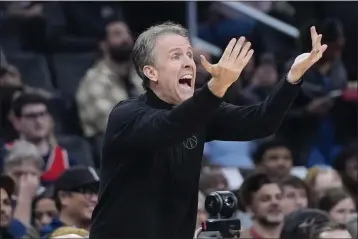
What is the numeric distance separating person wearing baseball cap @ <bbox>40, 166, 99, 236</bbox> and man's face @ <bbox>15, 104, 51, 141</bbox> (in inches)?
52.3

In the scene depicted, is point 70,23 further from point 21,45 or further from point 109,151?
point 109,151

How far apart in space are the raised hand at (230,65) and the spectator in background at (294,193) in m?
4.20

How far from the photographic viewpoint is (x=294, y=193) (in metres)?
9.02

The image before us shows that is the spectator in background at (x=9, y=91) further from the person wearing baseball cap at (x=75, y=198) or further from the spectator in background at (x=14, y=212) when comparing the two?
the person wearing baseball cap at (x=75, y=198)

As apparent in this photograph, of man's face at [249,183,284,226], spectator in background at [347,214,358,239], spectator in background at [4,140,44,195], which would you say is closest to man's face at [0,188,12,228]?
spectator in background at [4,140,44,195]

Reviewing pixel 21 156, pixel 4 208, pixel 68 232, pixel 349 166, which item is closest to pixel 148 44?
pixel 68 232

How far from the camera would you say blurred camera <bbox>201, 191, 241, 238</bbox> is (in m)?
5.23

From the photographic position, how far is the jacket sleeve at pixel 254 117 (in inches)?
198

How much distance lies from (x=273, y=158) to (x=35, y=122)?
5.89ft

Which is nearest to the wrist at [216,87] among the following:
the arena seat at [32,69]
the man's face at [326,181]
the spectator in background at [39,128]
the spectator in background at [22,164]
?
the spectator in background at [22,164]

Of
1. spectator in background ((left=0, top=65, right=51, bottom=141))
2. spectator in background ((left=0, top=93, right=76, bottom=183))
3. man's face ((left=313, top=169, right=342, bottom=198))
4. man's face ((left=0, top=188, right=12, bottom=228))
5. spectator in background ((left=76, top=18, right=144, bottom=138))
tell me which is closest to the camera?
man's face ((left=0, top=188, right=12, bottom=228))

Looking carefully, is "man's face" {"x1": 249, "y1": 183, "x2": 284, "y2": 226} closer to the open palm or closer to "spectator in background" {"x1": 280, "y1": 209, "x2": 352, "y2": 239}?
"spectator in background" {"x1": 280, "y1": 209, "x2": 352, "y2": 239}

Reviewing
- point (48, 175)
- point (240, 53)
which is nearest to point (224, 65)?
point (240, 53)

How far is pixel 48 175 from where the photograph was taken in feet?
30.4
